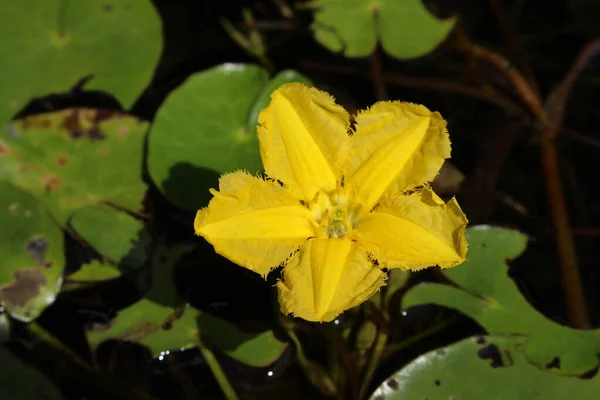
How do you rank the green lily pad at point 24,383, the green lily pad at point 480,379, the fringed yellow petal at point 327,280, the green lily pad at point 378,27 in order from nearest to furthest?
the fringed yellow petal at point 327,280
the green lily pad at point 480,379
the green lily pad at point 24,383
the green lily pad at point 378,27

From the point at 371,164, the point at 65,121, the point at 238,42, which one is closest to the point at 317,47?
the point at 238,42

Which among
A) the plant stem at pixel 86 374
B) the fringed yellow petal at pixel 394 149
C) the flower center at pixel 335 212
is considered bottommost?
the plant stem at pixel 86 374

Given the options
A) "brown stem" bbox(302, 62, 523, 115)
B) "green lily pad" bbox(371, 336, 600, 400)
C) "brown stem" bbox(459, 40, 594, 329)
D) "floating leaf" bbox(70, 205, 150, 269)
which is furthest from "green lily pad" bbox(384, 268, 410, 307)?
"brown stem" bbox(302, 62, 523, 115)

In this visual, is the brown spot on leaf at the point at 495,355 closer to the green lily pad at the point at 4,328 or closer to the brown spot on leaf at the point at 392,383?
the brown spot on leaf at the point at 392,383

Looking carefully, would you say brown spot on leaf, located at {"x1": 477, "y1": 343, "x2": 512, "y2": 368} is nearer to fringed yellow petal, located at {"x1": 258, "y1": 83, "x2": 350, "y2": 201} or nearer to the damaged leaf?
fringed yellow petal, located at {"x1": 258, "y1": 83, "x2": 350, "y2": 201}

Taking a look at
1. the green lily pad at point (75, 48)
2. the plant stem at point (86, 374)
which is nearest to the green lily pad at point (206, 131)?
the green lily pad at point (75, 48)

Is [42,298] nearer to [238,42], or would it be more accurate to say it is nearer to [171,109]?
[171,109]

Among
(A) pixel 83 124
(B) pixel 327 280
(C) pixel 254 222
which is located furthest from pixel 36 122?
(B) pixel 327 280
